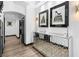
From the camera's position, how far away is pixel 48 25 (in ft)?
11.7

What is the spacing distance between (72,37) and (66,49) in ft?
1.53

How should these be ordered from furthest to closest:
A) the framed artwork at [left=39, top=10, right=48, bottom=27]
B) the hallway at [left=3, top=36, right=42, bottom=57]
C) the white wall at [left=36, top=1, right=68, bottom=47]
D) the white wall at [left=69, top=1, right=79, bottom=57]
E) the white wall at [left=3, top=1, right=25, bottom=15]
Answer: the white wall at [left=3, top=1, right=25, bottom=15]
the hallway at [left=3, top=36, right=42, bottom=57]
the framed artwork at [left=39, top=10, right=48, bottom=27]
the white wall at [left=36, top=1, right=68, bottom=47]
the white wall at [left=69, top=1, right=79, bottom=57]

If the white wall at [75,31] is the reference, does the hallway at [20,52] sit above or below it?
below

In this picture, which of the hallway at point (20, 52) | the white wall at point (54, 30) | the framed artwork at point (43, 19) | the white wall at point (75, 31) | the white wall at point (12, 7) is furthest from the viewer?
the white wall at point (12, 7)

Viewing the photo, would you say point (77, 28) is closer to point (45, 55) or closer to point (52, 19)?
point (52, 19)

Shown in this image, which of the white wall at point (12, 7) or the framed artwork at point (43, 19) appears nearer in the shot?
the framed artwork at point (43, 19)

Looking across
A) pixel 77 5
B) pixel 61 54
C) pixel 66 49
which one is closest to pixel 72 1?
pixel 77 5

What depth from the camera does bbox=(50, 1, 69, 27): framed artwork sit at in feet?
9.21

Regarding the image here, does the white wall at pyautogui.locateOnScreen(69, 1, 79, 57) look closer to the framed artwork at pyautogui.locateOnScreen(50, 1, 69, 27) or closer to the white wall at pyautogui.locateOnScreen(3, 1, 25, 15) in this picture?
the framed artwork at pyautogui.locateOnScreen(50, 1, 69, 27)

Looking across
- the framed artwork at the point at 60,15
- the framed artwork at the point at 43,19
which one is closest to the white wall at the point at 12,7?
the framed artwork at the point at 43,19

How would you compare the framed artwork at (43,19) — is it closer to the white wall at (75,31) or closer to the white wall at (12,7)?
the white wall at (75,31)

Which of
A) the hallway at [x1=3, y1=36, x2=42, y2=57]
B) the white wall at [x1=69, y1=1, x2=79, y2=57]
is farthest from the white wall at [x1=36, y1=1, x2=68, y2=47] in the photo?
the hallway at [x1=3, y1=36, x2=42, y2=57]

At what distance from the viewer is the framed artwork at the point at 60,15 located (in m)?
2.81

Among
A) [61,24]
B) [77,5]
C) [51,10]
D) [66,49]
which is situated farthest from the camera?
[51,10]
